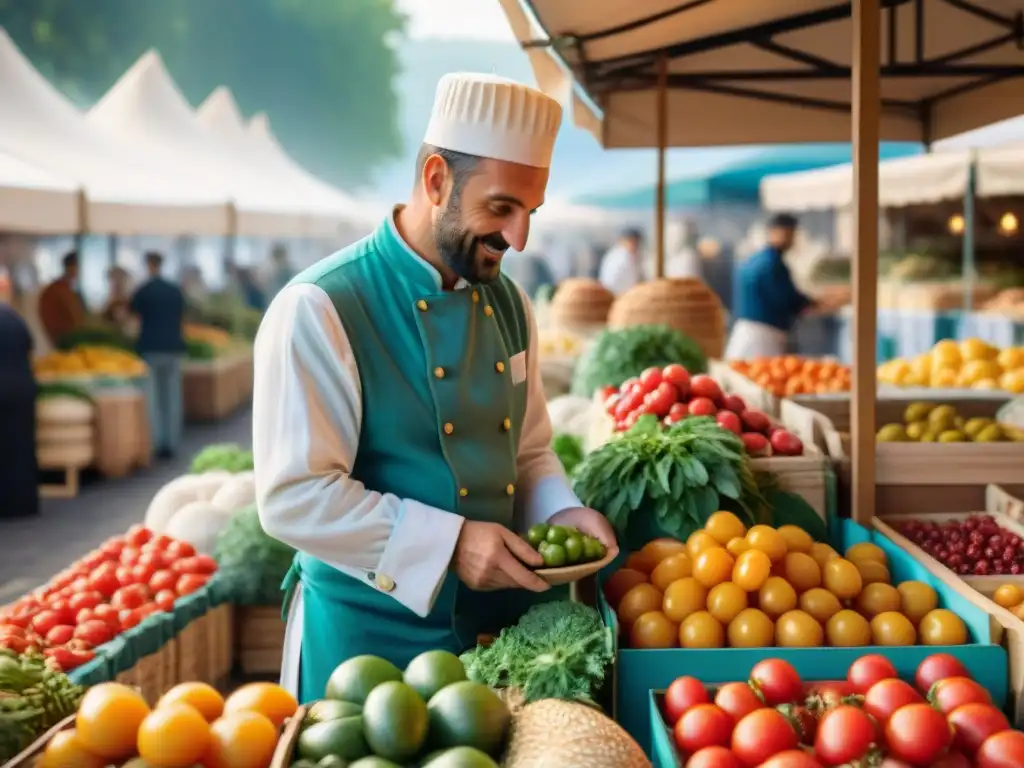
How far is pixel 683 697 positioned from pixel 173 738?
99cm

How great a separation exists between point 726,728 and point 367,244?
128 centimetres

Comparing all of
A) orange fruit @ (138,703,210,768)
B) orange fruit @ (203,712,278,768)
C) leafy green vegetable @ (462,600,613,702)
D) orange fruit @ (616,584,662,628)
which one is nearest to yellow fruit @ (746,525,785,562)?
orange fruit @ (616,584,662,628)

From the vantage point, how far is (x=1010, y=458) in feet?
12.6

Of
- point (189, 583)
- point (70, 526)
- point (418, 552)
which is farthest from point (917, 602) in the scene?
point (70, 526)

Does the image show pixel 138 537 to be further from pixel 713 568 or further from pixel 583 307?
pixel 583 307

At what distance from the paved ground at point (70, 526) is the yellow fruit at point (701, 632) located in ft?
17.9

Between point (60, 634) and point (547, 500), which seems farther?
point (60, 634)

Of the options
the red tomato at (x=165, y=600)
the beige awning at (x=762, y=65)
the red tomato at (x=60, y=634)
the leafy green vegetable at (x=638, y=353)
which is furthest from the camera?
the leafy green vegetable at (x=638, y=353)

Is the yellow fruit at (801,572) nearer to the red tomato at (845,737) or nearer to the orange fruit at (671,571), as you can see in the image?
the orange fruit at (671,571)

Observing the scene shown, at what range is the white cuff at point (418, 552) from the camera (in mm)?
2385

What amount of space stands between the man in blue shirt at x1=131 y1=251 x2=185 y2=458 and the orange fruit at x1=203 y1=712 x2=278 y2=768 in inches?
454

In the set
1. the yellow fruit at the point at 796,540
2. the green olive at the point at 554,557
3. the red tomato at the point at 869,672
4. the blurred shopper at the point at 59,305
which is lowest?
the red tomato at the point at 869,672

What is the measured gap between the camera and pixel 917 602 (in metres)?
2.88

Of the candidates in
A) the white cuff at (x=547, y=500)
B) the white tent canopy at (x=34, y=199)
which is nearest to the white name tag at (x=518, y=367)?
the white cuff at (x=547, y=500)
